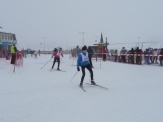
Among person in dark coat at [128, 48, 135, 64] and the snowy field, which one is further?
person in dark coat at [128, 48, 135, 64]

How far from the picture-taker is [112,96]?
6734 mm

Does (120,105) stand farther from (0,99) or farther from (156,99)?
(0,99)

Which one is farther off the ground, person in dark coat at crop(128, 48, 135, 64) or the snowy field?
person in dark coat at crop(128, 48, 135, 64)

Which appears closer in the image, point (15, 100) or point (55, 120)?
point (55, 120)

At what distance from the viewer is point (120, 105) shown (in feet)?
18.6

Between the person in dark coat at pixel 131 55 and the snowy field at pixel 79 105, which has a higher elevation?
the person in dark coat at pixel 131 55

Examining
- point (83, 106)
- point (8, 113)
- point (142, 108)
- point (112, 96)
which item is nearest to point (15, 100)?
point (8, 113)

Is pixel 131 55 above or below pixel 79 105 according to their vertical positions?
above

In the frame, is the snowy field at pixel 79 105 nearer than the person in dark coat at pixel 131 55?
Yes

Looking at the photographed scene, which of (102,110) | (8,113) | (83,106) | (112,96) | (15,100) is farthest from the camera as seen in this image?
(112,96)

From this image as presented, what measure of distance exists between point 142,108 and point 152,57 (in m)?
15.2

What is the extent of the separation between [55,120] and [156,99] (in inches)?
135

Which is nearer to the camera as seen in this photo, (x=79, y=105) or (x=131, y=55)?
(x=79, y=105)

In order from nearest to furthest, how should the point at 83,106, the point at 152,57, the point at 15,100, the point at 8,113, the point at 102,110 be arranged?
the point at 8,113 → the point at 102,110 → the point at 83,106 → the point at 15,100 → the point at 152,57
